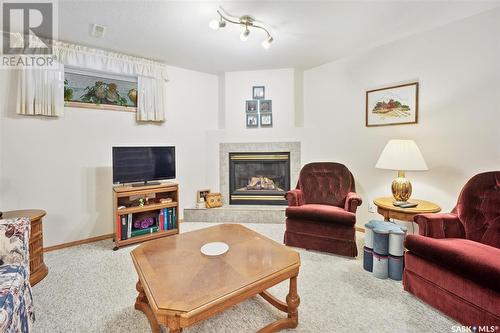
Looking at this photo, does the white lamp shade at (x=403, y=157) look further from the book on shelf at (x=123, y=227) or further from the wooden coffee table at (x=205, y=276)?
the book on shelf at (x=123, y=227)

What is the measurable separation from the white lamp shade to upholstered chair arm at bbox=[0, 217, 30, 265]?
316 cm

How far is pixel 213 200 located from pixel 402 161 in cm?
278

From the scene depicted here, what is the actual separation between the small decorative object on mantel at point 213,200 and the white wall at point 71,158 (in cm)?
79

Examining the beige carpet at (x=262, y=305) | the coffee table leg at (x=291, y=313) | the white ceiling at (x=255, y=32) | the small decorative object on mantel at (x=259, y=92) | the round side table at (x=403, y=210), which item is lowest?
the beige carpet at (x=262, y=305)

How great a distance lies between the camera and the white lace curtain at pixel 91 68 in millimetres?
2689

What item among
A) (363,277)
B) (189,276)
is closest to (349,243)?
(363,277)

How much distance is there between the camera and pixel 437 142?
271cm

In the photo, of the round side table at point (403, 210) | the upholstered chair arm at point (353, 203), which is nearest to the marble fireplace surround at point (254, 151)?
the upholstered chair arm at point (353, 203)

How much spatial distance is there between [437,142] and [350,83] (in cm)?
140

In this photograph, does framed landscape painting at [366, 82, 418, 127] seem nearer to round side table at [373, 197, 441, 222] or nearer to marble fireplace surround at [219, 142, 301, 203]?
round side table at [373, 197, 441, 222]

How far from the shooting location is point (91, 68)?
3.09m

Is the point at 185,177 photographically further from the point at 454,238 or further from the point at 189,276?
the point at 454,238

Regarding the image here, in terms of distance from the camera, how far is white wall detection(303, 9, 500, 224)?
2.37 metres

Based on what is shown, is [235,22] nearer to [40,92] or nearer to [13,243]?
[40,92]
